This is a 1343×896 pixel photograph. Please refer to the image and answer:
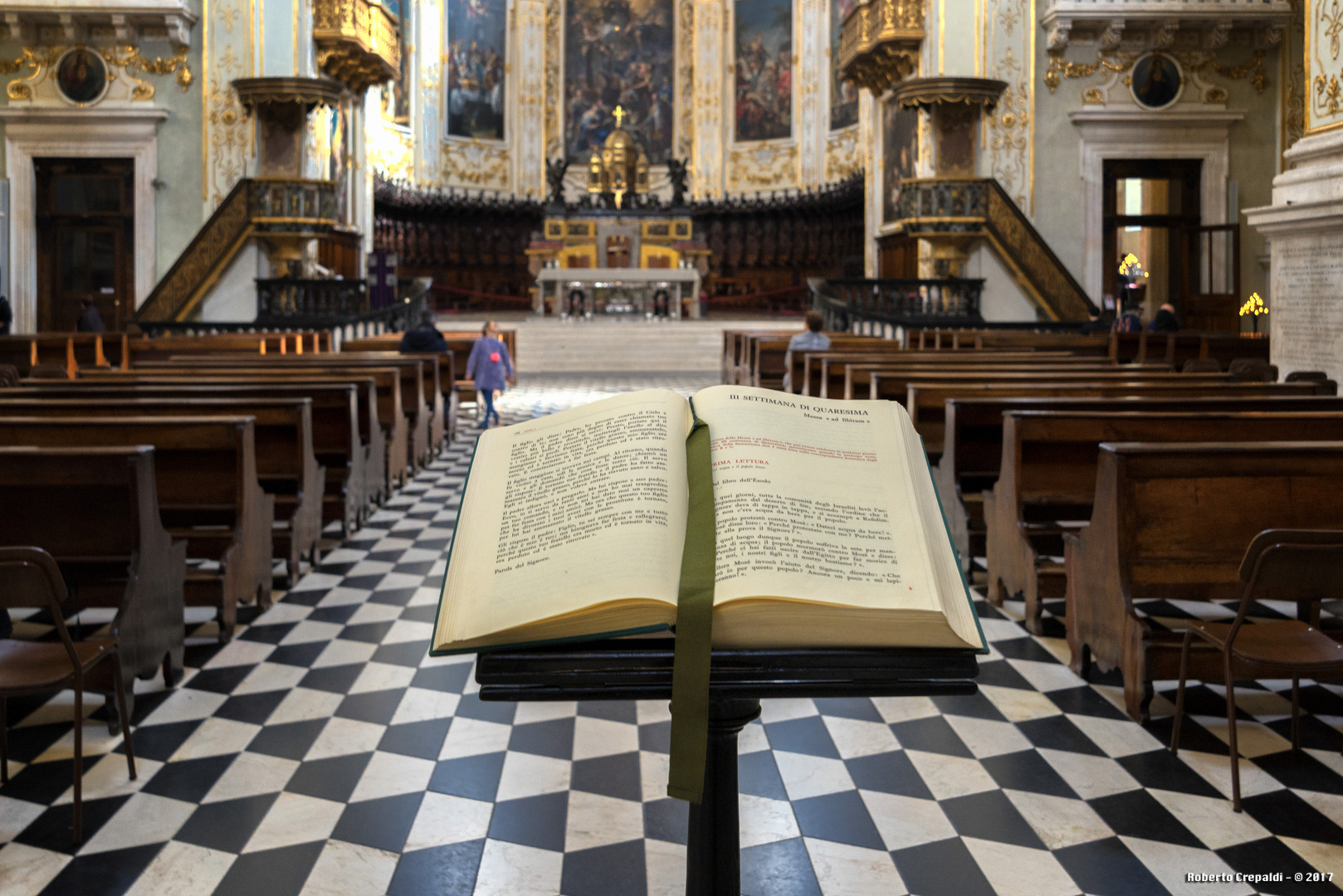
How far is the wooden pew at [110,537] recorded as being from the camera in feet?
11.1

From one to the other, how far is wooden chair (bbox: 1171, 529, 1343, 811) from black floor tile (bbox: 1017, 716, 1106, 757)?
26 cm

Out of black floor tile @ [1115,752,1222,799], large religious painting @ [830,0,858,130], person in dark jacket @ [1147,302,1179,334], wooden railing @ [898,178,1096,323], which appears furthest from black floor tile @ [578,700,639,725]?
large religious painting @ [830,0,858,130]

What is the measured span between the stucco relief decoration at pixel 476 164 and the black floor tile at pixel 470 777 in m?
23.0

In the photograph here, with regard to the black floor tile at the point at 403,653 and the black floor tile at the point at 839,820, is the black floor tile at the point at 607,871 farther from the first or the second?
the black floor tile at the point at 403,653

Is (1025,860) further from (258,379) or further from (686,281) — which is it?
(686,281)

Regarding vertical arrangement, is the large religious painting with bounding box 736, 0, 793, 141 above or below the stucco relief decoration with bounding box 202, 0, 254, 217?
above

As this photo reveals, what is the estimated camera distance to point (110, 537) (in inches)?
141

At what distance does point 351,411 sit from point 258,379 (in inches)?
32.6

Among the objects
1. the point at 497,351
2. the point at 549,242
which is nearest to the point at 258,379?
the point at 497,351

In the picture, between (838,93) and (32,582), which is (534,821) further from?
(838,93)

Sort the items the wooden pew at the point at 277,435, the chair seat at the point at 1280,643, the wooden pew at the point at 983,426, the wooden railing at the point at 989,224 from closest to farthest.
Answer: the chair seat at the point at 1280,643 → the wooden pew at the point at 983,426 → the wooden pew at the point at 277,435 → the wooden railing at the point at 989,224

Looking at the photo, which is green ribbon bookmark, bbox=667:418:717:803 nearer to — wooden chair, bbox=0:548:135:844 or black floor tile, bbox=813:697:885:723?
wooden chair, bbox=0:548:135:844

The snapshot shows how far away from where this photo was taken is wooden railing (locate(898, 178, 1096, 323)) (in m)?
14.9

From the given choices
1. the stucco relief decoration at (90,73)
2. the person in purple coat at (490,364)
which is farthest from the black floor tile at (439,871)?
the stucco relief decoration at (90,73)
